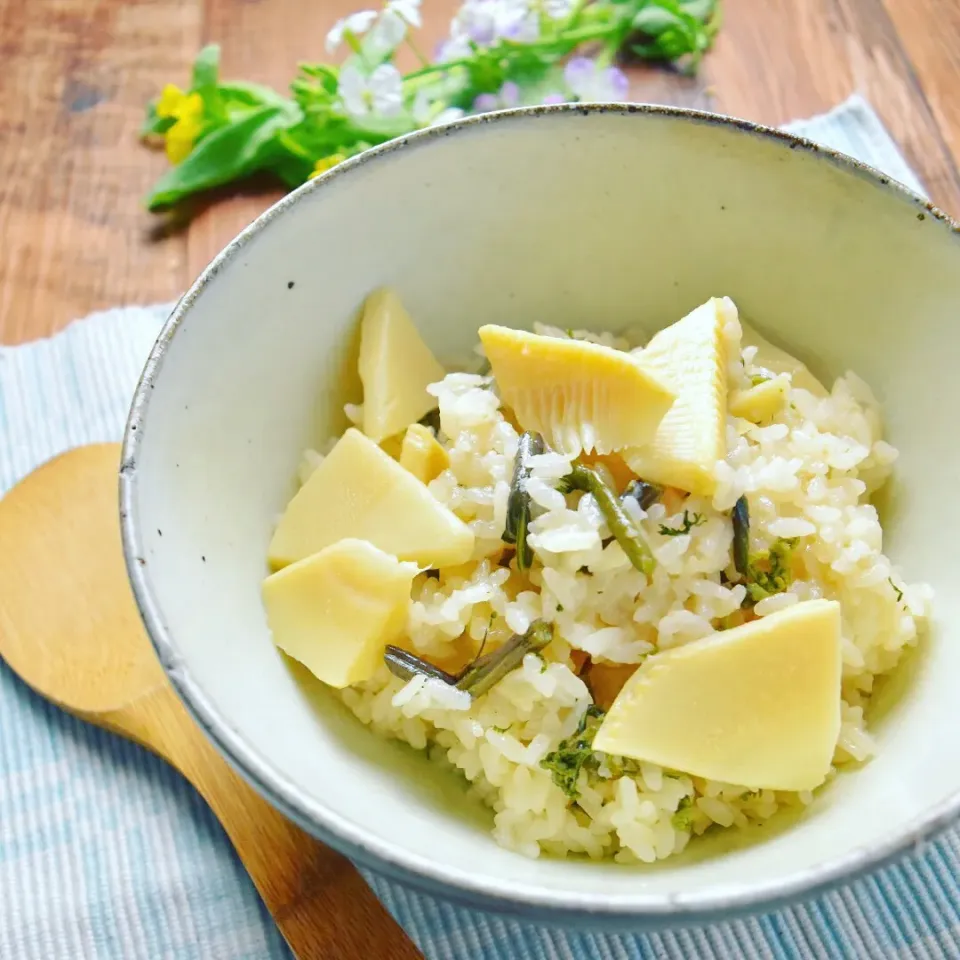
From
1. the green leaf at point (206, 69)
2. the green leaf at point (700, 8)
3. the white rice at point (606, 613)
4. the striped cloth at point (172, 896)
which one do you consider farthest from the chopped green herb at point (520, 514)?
the green leaf at point (700, 8)

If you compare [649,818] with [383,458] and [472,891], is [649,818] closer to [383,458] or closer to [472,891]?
[472,891]

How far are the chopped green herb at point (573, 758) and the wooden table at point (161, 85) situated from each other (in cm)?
133

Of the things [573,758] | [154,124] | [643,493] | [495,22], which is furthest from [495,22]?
[573,758]

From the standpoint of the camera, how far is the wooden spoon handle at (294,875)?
48.6 inches

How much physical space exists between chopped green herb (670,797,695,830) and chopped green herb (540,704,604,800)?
0.35ft

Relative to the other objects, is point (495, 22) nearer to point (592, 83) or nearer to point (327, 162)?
point (592, 83)

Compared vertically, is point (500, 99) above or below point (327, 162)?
above

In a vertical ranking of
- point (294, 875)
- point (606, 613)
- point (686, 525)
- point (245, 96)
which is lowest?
point (294, 875)

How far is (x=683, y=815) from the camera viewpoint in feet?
3.73

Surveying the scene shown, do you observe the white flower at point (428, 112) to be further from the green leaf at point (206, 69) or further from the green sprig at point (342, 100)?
the green leaf at point (206, 69)

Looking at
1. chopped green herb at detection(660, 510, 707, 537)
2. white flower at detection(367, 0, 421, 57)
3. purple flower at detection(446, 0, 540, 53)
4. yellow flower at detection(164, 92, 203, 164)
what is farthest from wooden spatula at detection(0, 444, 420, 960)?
purple flower at detection(446, 0, 540, 53)

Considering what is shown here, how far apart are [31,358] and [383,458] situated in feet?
3.26

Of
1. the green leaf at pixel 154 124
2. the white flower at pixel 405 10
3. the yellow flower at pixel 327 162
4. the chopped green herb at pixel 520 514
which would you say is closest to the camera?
the chopped green herb at pixel 520 514

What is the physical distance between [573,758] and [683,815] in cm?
14
